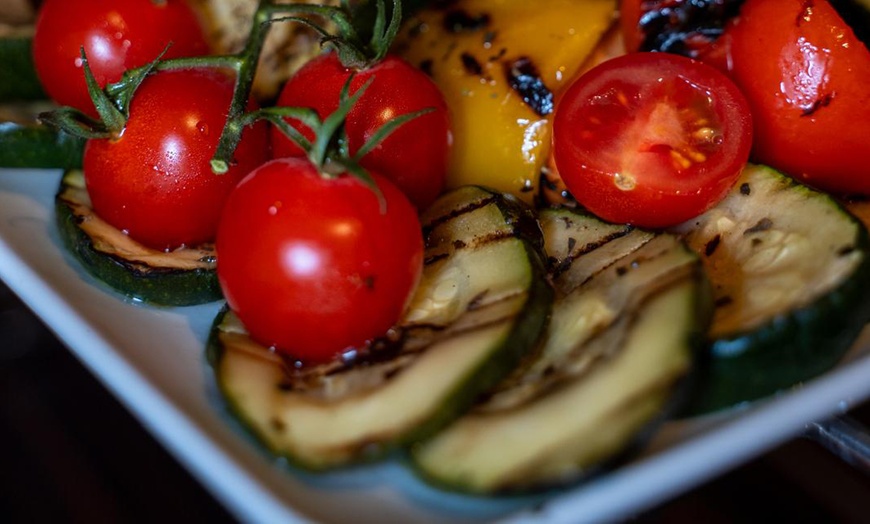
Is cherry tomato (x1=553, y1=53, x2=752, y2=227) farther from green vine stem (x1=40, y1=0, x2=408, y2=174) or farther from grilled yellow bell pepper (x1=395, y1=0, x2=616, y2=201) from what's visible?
green vine stem (x1=40, y1=0, x2=408, y2=174)

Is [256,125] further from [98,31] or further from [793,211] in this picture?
[793,211]

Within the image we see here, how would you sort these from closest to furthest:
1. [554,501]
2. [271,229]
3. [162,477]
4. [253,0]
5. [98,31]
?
[554,501] → [271,229] → [98,31] → [253,0] → [162,477]

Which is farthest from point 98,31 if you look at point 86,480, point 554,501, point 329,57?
point 554,501

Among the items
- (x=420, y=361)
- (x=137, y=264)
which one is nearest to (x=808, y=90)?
(x=420, y=361)

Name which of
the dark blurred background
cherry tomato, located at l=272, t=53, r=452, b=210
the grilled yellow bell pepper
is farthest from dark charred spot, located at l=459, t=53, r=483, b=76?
the dark blurred background

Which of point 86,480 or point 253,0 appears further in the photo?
point 86,480

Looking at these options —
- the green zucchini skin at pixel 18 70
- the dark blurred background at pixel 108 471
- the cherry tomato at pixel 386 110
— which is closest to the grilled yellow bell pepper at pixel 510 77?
the cherry tomato at pixel 386 110

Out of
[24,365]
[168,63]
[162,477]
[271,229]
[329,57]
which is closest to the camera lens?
[271,229]
